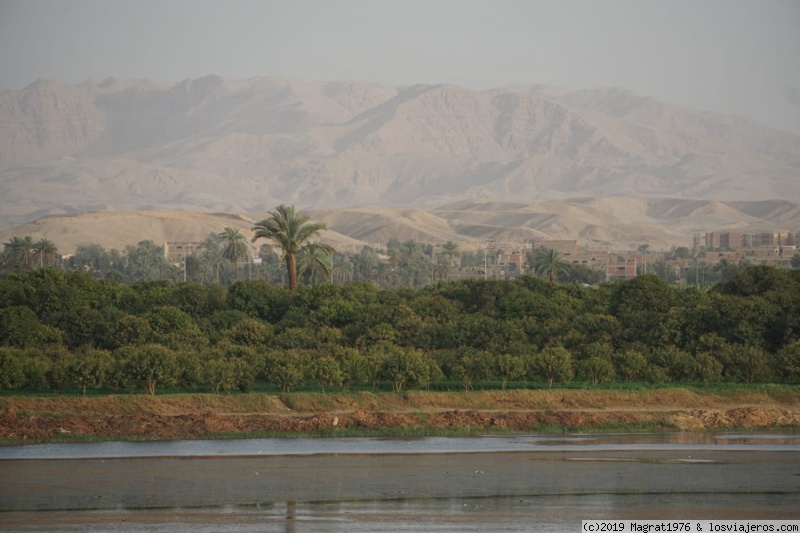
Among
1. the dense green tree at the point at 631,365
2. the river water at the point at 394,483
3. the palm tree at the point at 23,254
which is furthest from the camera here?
the palm tree at the point at 23,254

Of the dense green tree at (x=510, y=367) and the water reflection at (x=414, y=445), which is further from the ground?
the dense green tree at (x=510, y=367)

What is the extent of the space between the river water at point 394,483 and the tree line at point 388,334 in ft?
34.2

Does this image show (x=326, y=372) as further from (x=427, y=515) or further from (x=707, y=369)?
(x=427, y=515)

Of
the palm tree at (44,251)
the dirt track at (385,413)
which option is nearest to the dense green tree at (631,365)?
the dirt track at (385,413)

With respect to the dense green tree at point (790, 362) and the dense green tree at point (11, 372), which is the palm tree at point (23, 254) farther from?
the dense green tree at point (790, 362)

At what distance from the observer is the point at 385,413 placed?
52531 millimetres

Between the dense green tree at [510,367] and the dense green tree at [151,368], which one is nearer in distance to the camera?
the dense green tree at [151,368]

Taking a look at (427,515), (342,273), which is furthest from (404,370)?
(342,273)

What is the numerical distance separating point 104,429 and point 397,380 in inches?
574

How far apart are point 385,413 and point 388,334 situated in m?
15.6

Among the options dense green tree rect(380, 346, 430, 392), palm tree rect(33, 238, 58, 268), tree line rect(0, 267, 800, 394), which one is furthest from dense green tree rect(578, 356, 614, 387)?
palm tree rect(33, 238, 58, 268)

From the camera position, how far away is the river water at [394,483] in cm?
3142

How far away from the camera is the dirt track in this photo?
4956cm

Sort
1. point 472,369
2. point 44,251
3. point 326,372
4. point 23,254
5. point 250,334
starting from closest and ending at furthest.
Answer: point 326,372 → point 472,369 → point 250,334 → point 23,254 → point 44,251
